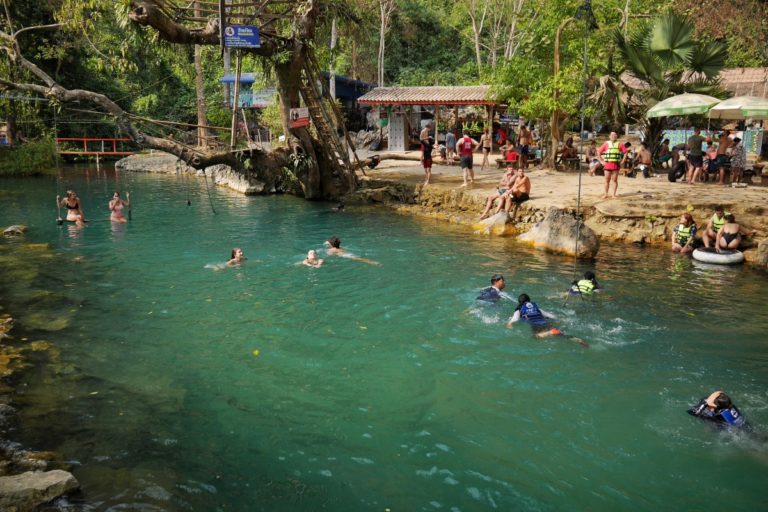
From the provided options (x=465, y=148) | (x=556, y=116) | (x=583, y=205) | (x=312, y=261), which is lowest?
(x=312, y=261)

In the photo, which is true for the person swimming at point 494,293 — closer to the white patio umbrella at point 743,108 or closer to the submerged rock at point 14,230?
the white patio umbrella at point 743,108

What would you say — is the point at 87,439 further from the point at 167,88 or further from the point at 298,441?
the point at 167,88

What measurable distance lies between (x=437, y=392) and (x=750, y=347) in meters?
5.56

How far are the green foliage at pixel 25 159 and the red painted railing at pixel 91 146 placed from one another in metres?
3.44

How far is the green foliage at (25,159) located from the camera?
33.7m

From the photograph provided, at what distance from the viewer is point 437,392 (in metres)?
9.11

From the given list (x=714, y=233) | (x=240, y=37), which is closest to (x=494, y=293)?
(x=714, y=233)

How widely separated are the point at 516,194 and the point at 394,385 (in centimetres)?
1224

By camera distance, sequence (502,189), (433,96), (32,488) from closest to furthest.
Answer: (32,488) → (502,189) → (433,96)

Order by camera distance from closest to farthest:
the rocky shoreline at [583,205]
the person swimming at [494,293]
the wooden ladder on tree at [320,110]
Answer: the person swimming at [494,293], the rocky shoreline at [583,205], the wooden ladder on tree at [320,110]

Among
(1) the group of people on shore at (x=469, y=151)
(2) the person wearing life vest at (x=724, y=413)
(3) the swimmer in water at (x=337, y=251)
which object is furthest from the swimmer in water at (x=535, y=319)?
(1) the group of people on shore at (x=469, y=151)

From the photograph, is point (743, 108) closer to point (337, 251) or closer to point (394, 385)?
point (337, 251)

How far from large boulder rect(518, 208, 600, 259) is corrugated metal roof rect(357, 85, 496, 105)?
1274cm

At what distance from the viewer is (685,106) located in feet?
63.8
